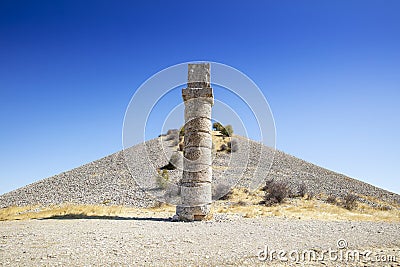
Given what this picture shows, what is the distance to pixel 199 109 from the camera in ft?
39.4

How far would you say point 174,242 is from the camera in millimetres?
7152

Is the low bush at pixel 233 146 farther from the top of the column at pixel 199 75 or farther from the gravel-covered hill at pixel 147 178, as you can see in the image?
the top of the column at pixel 199 75

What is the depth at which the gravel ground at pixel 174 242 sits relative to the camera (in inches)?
223

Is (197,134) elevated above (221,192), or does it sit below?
→ above

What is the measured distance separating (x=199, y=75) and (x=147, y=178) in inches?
633

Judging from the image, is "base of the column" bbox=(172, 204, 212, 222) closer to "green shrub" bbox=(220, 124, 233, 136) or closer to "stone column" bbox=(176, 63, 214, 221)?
"stone column" bbox=(176, 63, 214, 221)

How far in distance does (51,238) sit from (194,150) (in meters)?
5.99

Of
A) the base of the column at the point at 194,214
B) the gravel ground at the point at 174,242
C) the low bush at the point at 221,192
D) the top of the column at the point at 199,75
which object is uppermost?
the top of the column at the point at 199,75

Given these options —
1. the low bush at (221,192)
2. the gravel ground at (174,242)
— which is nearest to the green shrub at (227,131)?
the low bush at (221,192)

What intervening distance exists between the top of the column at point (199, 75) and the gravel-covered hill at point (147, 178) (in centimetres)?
877

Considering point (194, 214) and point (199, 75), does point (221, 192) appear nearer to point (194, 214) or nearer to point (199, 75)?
point (194, 214)

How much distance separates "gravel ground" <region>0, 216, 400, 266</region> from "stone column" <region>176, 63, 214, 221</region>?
77.5 inches

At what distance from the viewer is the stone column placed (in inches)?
460

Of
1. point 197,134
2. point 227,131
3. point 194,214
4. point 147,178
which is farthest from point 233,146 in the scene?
point 194,214
